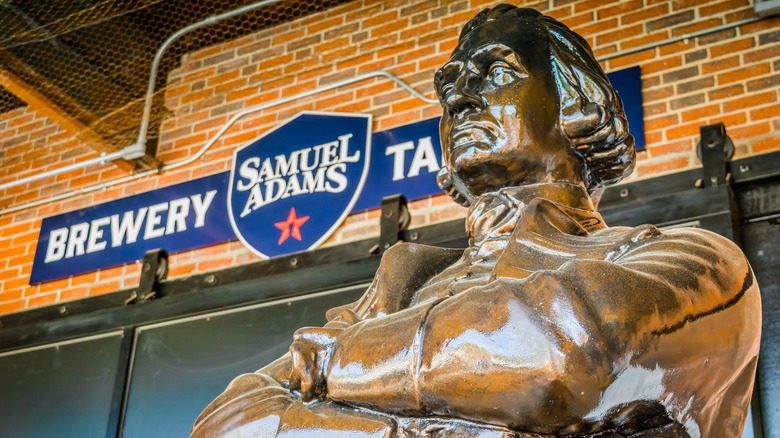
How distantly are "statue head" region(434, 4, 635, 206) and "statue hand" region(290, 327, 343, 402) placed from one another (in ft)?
1.88

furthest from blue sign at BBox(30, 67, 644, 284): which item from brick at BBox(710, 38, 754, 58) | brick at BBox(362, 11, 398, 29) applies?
brick at BBox(362, 11, 398, 29)

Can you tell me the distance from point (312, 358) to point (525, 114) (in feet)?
2.42

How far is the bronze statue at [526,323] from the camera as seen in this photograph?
4.36 ft

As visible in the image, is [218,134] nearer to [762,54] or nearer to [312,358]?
[762,54]

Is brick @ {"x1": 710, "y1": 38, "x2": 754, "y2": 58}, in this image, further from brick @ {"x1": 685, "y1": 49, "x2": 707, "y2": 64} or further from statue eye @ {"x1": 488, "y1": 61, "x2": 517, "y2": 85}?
statue eye @ {"x1": 488, "y1": 61, "x2": 517, "y2": 85}

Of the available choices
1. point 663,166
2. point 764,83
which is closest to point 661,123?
point 663,166

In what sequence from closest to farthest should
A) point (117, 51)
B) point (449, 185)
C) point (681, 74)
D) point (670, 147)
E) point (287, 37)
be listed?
point (449, 185), point (670, 147), point (681, 74), point (117, 51), point (287, 37)

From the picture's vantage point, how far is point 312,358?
5.02ft

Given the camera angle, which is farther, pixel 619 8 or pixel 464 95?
pixel 619 8

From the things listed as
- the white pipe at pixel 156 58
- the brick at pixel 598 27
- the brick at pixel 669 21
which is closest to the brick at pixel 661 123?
the brick at pixel 669 21

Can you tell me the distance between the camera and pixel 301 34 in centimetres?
557

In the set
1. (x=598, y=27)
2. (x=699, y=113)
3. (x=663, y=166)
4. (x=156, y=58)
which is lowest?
(x=663, y=166)

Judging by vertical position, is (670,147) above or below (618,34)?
below

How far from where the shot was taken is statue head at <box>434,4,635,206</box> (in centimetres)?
197
